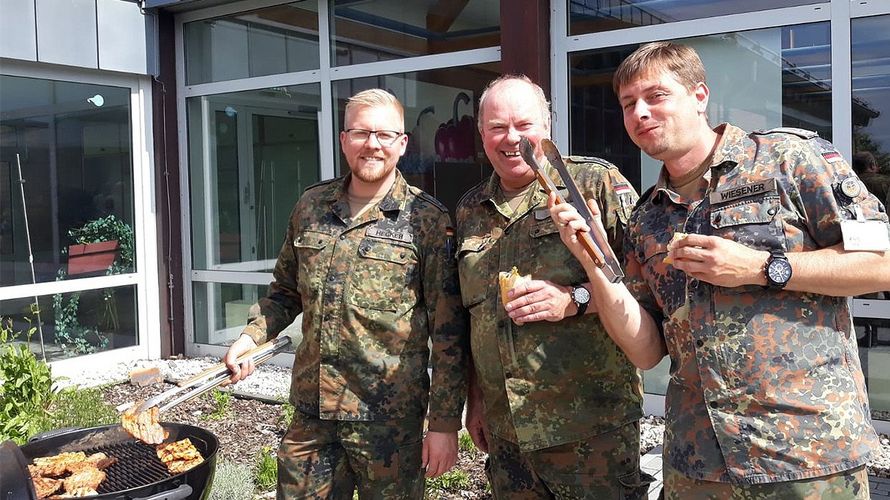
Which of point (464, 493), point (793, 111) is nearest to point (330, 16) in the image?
point (793, 111)

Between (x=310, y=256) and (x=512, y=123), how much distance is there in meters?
0.88

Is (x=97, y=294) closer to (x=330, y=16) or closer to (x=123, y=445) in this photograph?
A: (x=330, y=16)

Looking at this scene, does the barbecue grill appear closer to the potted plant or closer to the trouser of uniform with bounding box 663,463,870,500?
the trouser of uniform with bounding box 663,463,870,500

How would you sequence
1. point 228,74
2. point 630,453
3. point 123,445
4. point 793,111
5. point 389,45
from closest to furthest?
Result: point 630,453
point 123,445
point 793,111
point 389,45
point 228,74

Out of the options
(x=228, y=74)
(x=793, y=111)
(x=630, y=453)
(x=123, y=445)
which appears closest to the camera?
(x=630, y=453)

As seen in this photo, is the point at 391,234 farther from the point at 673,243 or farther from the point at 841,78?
the point at 841,78

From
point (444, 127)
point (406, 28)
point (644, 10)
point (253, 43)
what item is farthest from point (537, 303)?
point (253, 43)

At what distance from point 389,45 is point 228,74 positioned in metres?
1.89

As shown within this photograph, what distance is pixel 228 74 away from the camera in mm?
7371

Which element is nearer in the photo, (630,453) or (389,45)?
(630,453)

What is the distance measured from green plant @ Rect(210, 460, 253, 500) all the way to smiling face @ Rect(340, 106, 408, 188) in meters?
2.06

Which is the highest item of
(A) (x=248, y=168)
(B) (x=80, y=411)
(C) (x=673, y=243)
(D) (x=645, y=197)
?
(A) (x=248, y=168)

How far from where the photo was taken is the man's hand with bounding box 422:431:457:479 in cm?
248

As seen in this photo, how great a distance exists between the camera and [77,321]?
23.2ft
